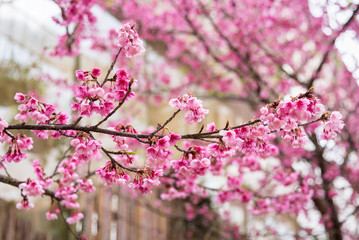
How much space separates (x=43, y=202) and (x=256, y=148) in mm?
3530

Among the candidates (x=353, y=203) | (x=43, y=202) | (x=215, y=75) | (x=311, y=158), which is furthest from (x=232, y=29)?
(x=43, y=202)

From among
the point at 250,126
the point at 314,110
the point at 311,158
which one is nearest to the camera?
the point at 314,110

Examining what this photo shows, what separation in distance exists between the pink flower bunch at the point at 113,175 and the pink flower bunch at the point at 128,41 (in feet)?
2.08

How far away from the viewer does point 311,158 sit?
5.45 meters

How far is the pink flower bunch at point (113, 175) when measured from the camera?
6.69ft

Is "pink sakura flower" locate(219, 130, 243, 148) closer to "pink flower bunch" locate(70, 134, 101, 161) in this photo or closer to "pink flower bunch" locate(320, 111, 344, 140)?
"pink flower bunch" locate(320, 111, 344, 140)

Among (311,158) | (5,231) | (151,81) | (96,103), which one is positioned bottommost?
(5,231)

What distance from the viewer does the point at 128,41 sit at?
2.00 metres

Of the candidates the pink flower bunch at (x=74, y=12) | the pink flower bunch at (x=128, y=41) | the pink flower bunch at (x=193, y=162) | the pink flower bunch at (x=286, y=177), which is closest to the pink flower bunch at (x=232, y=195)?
the pink flower bunch at (x=286, y=177)

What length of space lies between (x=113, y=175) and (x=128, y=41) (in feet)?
2.43

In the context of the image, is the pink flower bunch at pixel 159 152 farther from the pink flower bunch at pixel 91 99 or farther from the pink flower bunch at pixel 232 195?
the pink flower bunch at pixel 232 195

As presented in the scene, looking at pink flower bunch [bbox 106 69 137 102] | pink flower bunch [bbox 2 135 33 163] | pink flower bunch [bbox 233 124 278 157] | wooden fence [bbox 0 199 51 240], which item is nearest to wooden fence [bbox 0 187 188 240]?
wooden fence [bbox 0 199 51 240]

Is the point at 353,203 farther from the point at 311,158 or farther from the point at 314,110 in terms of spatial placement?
the point at 314,110

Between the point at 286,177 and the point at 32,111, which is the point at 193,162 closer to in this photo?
the point at 32,111
